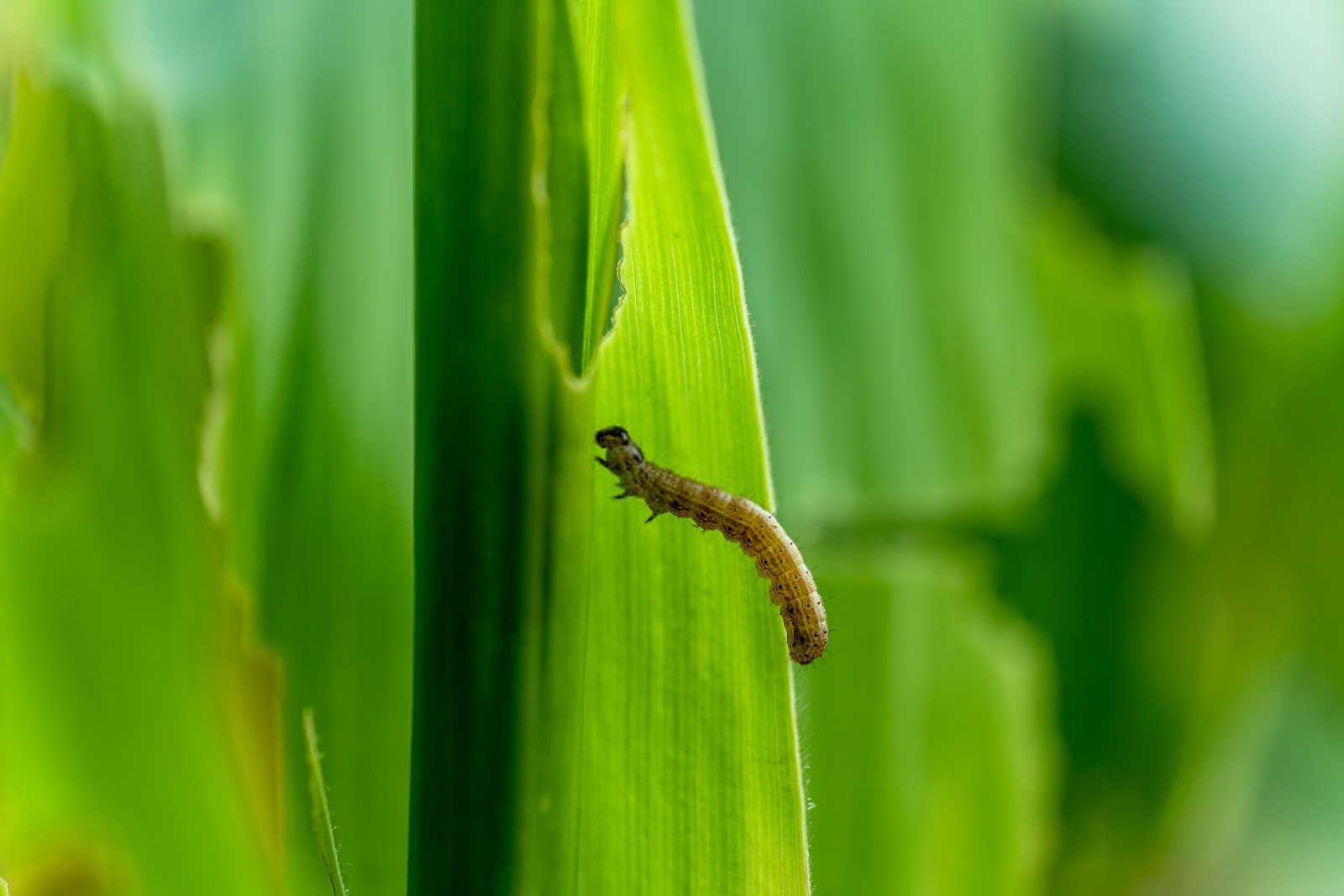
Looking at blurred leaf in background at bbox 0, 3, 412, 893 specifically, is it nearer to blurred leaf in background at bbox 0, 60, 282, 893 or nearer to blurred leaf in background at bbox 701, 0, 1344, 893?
blurred leaf in background at bbox 0, 60, 282, 893

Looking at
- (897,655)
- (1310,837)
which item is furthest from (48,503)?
(1310,837)

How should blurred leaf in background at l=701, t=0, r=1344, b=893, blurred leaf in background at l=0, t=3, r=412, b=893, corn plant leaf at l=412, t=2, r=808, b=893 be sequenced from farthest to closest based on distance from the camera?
blurred leaf in background at l=701, t=0, r=1344, b=893 < blurred leaf in background at l=0, t=3, r=412, b=893 < corn plant leaf at l=412, t=2, r=808, b=893

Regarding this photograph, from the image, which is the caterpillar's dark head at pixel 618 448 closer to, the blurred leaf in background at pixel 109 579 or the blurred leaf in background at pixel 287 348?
the blurred leaf in background at pixel 287 348

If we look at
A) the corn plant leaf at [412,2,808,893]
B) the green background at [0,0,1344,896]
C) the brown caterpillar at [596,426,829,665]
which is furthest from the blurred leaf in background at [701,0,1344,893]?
the corn plant leaf at [412,2,808,893]

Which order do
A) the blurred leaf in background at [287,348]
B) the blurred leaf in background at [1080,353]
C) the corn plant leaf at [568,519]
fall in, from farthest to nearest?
1. the blurred leaf in background at [1080,353]
2. the blurred leaf in background at [287,348]
3. the corn plant leaf at [568,519]

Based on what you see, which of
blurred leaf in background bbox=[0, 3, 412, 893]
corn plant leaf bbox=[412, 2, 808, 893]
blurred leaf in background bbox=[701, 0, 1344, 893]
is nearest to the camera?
corn plant leaf bbox=[412, 2, 808, 893]

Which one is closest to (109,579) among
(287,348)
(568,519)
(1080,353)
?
(287,348)

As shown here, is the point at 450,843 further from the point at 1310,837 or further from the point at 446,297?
the point at 1310,837

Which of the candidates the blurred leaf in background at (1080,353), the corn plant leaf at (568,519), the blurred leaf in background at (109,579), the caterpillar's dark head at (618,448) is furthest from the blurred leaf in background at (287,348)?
the blurred leaf in background at (1080,353)
